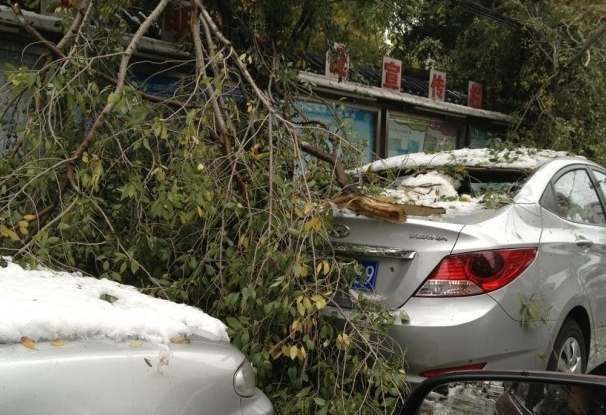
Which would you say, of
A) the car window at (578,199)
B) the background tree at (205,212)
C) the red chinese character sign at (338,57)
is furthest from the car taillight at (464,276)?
the red chinese character sign at (338,57)

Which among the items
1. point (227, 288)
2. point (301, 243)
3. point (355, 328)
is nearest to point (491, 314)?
point (355, 328)

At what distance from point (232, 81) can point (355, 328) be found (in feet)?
7.42

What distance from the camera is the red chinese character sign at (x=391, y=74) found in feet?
31.1

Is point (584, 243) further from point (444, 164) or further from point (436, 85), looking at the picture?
point (436, 85)

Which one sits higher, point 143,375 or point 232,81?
point 232,81

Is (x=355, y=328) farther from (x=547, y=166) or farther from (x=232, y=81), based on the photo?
(x=232, y=81)

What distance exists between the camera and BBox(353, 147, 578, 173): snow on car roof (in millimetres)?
4121

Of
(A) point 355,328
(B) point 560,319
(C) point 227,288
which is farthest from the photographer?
(B) point 560,319

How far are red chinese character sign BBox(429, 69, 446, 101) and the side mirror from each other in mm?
8981

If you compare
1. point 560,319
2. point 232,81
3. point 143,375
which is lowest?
point 560,319

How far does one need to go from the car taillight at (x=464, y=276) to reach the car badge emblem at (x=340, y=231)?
0.50 meters

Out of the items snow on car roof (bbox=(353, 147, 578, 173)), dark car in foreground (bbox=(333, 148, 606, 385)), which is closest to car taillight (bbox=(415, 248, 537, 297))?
dark car in foreground (bbox=(333, 148, 606, 385))

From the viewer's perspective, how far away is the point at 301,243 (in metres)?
3.11

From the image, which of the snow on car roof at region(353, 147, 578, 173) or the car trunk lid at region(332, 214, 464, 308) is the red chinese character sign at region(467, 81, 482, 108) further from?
the car trunk lid at region(332, 214, 464, 308)
